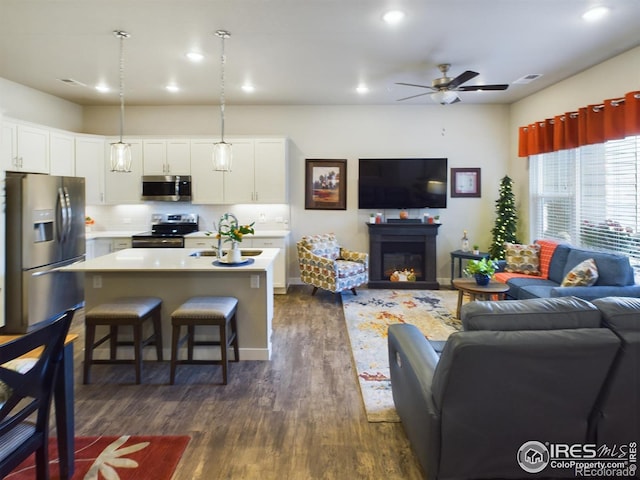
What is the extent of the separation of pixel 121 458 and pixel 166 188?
14.6 ft

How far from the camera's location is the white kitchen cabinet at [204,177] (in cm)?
599

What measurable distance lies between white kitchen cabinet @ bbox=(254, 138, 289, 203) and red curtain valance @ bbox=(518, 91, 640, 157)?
3.55 m

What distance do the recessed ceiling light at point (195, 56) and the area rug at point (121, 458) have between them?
355 cm

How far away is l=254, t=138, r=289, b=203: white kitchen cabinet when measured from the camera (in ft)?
19.6

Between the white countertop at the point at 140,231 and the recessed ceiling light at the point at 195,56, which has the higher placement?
the recessed ceiling light at the point at 195,56

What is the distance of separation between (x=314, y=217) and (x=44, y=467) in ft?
16.6

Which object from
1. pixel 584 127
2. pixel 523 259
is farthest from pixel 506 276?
pixel 584 127

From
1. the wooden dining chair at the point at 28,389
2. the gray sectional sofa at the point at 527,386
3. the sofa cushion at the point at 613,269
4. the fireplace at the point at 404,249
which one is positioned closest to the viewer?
the wooden dining chair at the point at 28,389

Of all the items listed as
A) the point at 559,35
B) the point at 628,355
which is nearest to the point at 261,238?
the point at 559,35

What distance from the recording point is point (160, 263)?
345 cm

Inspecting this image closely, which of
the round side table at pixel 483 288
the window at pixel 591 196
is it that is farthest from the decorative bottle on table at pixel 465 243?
the round side table at pixel 483 288

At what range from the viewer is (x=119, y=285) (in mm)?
3551

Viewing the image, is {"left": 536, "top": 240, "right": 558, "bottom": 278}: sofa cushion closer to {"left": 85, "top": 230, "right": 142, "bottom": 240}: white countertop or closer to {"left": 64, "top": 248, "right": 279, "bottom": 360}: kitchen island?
{"left": 64, "top": 248, "right": 279, "bottom": 360}: kitchen island

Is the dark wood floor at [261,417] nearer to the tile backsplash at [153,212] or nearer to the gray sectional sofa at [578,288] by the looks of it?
the gray sectional sofa at [578,288]
